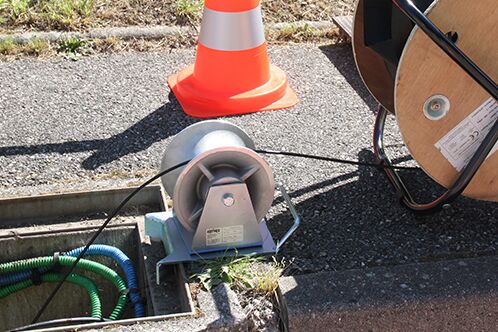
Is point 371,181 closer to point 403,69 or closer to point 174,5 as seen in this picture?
point 403,69

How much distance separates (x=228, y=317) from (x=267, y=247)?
0.45 metres

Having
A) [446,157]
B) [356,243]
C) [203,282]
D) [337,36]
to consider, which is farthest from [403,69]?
[337,36]

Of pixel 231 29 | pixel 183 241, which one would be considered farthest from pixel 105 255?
pixel 231 29

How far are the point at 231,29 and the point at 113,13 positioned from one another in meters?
1.49

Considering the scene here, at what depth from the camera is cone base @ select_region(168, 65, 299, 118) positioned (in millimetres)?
4617

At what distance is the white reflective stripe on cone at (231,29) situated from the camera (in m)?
4.61

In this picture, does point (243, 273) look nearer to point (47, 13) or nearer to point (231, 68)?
point (231, 68)

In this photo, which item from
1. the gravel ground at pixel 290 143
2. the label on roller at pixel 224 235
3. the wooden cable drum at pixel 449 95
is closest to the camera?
the wooden cable drum at pixel 449 95

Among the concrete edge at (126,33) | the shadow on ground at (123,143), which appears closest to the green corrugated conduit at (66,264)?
the shadow on ground at (123,143)

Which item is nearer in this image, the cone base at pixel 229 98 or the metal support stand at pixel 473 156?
the metal support stand at pixel 473 156

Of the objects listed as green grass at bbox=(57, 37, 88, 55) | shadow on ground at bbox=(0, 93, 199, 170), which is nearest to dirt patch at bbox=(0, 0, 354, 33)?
green grass at bbox=(57, 37, 88, 55)

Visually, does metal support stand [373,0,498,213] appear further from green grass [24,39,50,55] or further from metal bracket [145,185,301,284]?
green grass [24,39,50,55]

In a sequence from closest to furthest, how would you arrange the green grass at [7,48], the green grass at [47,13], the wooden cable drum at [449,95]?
the wooden cable drum at [449,95] → the green grass at [7,48] → the green grass at [47,13]

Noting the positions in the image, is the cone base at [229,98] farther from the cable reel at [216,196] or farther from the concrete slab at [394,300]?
the concrete slab at [394,300]
